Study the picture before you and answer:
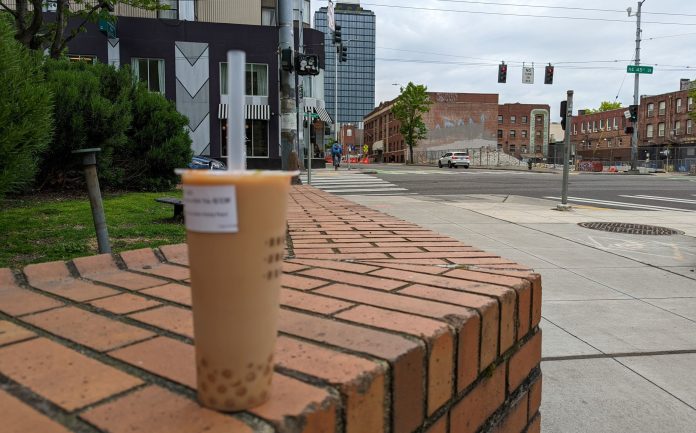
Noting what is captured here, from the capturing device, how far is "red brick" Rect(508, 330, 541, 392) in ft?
5.76

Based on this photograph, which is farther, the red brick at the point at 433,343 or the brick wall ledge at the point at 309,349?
the red brick at the point at 433,343

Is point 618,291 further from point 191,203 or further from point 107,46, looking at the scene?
point 107,46

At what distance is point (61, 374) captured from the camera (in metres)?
1.18

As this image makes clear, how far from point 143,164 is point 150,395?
7771 mm

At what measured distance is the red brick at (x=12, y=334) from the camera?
1.42m

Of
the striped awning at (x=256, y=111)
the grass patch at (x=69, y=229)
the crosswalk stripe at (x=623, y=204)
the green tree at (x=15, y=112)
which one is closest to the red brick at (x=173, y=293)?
the grass patch at (x=69, y=229)

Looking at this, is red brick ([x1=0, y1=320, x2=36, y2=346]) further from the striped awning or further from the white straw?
the striped awning

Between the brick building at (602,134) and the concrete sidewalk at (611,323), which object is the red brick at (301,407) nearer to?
the concrete sidewalk at (611,323)

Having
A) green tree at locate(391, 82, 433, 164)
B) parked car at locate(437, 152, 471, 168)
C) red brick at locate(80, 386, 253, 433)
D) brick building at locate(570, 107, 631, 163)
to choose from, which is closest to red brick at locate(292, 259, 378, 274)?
red brick at locate(80, 386, 253, 433)

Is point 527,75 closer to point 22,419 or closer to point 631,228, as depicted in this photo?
point 631,228

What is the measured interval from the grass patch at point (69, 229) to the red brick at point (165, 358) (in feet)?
6.25

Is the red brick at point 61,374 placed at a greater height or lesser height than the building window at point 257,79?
lesser

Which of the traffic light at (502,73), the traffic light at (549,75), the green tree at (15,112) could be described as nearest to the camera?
the green tree at (15,112)

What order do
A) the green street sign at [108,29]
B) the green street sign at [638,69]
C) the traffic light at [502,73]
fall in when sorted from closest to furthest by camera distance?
the green street sign at [108,29] < the traffic light at [502,73] < the green street sign at [638,69]
